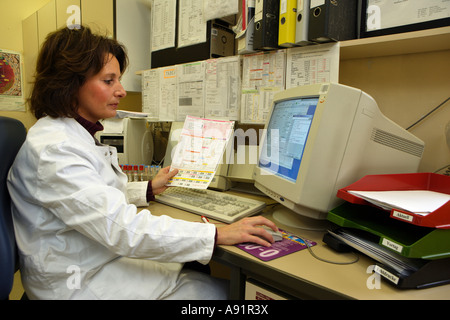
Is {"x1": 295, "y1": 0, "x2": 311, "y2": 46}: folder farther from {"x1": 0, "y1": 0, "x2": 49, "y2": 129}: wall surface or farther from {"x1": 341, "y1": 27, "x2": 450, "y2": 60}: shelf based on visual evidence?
{"x1": 0, "y1": 0, "x2": 49, "y2": 129}: wall surface

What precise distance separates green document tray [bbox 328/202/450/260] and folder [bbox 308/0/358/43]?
641mm

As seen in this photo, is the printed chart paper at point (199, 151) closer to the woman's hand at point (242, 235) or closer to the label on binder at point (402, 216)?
the woman's hand at point (242, 235)

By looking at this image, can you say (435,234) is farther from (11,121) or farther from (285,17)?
(11,121)

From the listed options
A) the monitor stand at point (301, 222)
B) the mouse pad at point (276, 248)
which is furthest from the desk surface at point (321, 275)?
the monitor stand at point (301, 222)

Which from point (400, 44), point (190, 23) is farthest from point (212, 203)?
point (190, 23)

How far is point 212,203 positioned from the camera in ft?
3.82

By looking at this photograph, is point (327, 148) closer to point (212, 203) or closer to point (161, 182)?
point (212, 203)

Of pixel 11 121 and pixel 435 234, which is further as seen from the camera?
pixel 11 121

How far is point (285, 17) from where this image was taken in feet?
3.98

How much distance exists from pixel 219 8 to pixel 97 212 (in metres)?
A: 1.27

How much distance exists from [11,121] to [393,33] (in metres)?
1.28

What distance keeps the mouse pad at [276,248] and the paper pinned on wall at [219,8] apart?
3.81ft

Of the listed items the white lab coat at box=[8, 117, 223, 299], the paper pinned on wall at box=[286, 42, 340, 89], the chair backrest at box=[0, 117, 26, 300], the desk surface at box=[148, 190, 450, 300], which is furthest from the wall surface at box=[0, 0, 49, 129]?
the desk surface at box=[148, 190, 450, 300]
